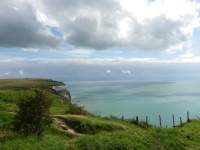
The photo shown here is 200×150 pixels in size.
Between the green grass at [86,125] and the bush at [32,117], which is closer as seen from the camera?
the bush at [32,117]

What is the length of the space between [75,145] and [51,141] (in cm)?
142

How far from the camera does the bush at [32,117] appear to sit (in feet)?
65.0

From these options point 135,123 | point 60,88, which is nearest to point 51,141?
point 135,123

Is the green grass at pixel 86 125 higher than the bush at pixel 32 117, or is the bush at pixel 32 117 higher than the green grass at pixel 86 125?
the bush at pixel 32 117

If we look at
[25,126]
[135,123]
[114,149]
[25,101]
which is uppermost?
[25,101]

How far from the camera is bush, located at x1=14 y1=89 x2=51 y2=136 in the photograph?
19812 mm

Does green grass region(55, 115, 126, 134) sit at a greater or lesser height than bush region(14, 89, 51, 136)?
lesser

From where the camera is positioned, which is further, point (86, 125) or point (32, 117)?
point (86, 125)

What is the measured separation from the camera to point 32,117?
19.9 meters

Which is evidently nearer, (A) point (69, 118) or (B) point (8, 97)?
(A) point (69, 118)

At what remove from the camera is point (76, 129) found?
1377 inches

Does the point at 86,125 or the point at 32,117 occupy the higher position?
the point at 32,117

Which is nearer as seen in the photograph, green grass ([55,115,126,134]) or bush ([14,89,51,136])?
bush ([14,89,51,136])

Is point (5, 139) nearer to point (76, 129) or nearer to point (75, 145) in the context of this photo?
point (75, 145)
